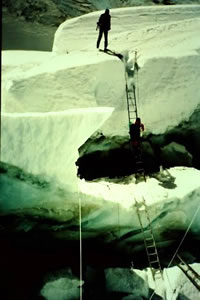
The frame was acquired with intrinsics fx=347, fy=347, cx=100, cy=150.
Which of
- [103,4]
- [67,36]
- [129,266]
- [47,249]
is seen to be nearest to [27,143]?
[47,249]

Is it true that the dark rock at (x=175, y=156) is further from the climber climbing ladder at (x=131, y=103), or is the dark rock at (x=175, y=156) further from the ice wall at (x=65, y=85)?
the ice wall at (x=65, y=85)

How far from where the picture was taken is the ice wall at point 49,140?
5.54 m

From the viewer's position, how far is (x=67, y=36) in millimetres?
10102

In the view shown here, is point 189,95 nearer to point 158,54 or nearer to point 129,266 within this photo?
point 158,54

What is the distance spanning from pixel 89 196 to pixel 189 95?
142 inches

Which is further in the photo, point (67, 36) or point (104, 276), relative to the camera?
point (67, 36)

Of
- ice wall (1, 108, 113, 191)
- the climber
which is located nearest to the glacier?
ice wall (1, 108, 113, 191)

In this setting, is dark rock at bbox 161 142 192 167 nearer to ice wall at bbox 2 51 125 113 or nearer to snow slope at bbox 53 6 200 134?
snow slope at bbox 53 6 200 134

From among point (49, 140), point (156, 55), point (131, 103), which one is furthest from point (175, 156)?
point (49, 140)

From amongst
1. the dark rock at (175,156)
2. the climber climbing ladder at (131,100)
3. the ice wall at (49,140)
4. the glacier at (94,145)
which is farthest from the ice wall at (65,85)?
the dark rock at (175,156)

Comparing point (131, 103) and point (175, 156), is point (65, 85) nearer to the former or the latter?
point (131, 103)

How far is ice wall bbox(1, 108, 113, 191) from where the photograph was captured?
554 centimetres

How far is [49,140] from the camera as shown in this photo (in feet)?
19.3

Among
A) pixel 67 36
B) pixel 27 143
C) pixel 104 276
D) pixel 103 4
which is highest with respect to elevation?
pixel 103 4
